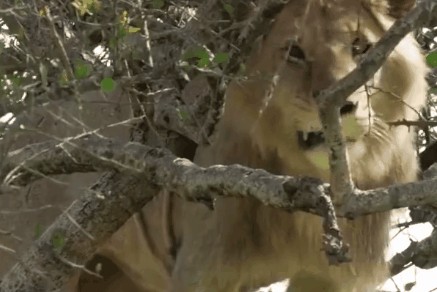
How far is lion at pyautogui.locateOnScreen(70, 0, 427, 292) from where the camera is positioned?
4.11 metres

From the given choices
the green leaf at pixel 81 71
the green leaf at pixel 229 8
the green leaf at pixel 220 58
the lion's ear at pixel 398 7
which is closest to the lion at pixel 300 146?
the lion's ear at pixel 398 7

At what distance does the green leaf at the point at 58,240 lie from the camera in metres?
3.64

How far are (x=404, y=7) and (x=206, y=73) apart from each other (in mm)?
1255

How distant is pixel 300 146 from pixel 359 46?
43 centimetres

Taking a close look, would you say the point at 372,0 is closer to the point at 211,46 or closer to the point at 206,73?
the point at 211,46

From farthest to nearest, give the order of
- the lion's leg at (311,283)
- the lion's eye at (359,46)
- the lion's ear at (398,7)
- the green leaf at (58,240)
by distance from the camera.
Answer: the lion's leg at (311,283)
the lion's ear at (398,7)
the lion's eye at (359,46)
the green leaf at (58,240)

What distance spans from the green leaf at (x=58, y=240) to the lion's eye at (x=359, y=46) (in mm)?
1265

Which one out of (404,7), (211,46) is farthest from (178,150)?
(404,7)

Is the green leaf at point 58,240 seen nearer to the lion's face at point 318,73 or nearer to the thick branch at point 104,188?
the thick branch at point 104,188

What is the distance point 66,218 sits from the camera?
374cm

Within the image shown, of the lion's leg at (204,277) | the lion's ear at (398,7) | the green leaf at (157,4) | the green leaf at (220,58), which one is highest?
the lion's ear at (398,7)

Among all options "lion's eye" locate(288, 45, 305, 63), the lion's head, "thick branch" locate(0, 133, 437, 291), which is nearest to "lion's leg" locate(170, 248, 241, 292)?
the lion's head

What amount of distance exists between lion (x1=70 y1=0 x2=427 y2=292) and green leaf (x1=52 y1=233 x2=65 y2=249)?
81 cm

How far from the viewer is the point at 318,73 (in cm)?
402
